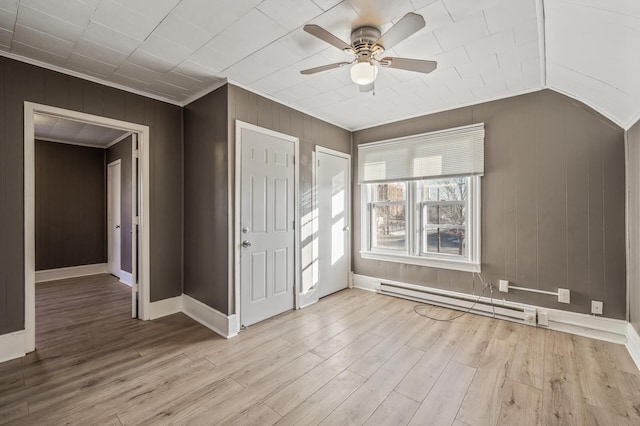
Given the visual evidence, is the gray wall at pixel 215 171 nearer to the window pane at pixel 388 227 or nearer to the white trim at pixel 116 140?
the window pane at pixel 388 227

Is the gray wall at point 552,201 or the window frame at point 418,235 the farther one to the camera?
the window frame at point 418,235

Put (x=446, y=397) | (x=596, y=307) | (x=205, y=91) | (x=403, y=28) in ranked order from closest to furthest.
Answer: (x=403, y=28)
(x=446, y=397)
(x=596, y=307)
(x=205, y=91)

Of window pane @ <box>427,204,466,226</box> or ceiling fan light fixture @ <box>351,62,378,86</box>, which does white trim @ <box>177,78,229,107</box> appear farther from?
window pane @ <box>427,204,466,226</box>

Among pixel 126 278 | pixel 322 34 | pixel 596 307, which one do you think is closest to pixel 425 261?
pixel 596 307

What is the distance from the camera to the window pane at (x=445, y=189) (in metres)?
3.71

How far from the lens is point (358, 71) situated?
2102 millimetres

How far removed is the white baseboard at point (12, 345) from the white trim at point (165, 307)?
1060mm

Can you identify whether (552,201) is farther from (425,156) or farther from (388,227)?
(388,227)

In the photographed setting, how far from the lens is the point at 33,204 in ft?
8.55

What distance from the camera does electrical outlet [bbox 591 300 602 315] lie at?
9.18 feet

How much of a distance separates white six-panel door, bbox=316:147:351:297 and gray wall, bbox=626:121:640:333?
124 inches

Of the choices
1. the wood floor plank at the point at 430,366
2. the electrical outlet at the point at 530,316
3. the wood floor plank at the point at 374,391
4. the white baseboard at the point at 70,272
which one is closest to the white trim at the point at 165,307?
the wood floor plank at the point at 374,391

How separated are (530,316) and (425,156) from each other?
2231 millimetres

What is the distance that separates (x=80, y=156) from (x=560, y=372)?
25.7ft
